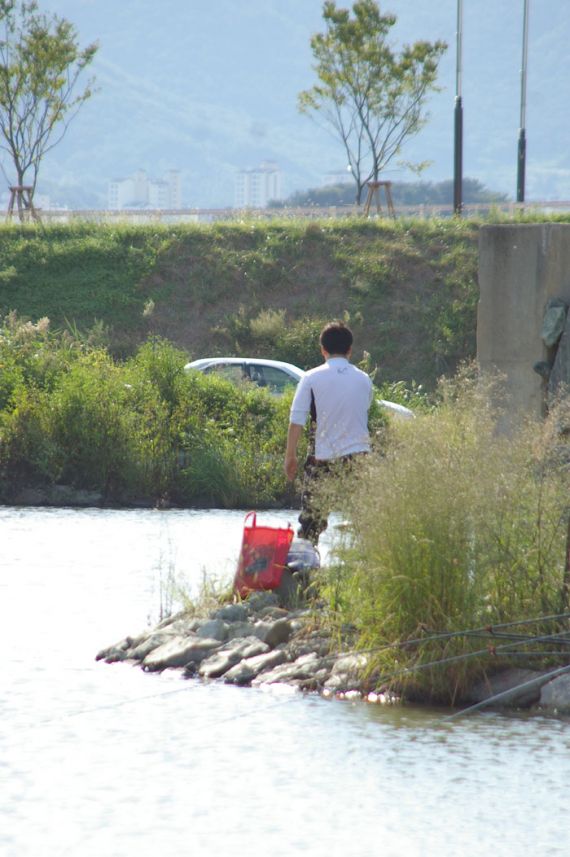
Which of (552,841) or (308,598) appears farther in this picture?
(308,598)

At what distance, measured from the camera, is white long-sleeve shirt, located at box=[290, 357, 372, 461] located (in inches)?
423

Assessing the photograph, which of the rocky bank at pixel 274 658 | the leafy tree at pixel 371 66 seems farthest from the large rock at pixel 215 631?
the leafy tree at pixel 371 66

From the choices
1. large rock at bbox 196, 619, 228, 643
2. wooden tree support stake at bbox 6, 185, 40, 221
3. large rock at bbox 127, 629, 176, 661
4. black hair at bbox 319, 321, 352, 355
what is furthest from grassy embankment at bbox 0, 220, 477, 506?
large rock at bbox 196, 619, 228, 643

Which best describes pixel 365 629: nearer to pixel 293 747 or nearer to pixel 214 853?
pixel 293 747

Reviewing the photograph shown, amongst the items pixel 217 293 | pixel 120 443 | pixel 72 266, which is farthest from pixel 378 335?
pixel 120 443

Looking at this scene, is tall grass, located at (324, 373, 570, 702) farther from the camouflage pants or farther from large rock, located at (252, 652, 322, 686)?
the camouflage pants

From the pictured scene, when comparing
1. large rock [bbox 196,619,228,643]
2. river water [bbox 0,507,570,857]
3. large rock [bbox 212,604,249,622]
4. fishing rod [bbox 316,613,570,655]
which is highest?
fishing rod [bbox 316,613,570,655]

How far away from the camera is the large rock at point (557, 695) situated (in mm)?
9109

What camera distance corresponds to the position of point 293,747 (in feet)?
27.8

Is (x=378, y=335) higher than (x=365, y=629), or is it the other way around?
(x=378, y=335)

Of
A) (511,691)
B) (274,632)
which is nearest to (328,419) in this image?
(274,632)

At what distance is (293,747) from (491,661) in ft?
4.52

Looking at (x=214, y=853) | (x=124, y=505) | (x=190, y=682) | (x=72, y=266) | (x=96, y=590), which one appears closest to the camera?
(x=214, y=853)

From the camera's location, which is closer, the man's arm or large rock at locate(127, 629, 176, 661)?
large rock at locate(127, 629, 176, 661)
